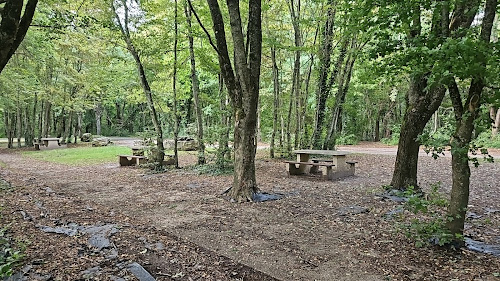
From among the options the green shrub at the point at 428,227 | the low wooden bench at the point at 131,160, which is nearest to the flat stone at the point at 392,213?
the green shrub at the point at 428,227

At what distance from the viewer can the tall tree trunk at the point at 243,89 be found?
20.2 feet

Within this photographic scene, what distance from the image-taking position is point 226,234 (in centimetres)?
435

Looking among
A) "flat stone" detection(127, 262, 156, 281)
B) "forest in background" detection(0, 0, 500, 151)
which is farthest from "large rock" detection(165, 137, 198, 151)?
"flat stone" detection(127, 262, 156, 281)

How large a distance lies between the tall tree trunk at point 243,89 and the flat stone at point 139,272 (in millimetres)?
3101

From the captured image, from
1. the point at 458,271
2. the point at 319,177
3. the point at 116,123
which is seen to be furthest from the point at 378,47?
the point at 116,123

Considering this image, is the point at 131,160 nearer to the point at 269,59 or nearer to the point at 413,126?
the point at 269,59

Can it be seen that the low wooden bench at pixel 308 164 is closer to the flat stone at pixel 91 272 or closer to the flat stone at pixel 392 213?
the flat stone at pixel 392 213

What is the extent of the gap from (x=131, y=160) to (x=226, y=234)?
8829mm

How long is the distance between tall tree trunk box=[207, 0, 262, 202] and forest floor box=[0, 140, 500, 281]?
62 centimetres

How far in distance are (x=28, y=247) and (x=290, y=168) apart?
274 inches

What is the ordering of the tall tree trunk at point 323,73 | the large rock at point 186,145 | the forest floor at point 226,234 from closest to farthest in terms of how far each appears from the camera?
the forest floor at point 226,234 < the tall tree trunk at point 323,73 < the large rock at point 186,145

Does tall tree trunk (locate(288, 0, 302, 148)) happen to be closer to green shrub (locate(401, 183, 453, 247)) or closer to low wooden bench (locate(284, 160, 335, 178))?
low wooden bench (locate(284, 160, 335, 178))

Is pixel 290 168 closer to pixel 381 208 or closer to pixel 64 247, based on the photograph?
pixel 381 208

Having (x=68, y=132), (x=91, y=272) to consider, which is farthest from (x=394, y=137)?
(x=68, y=132)
